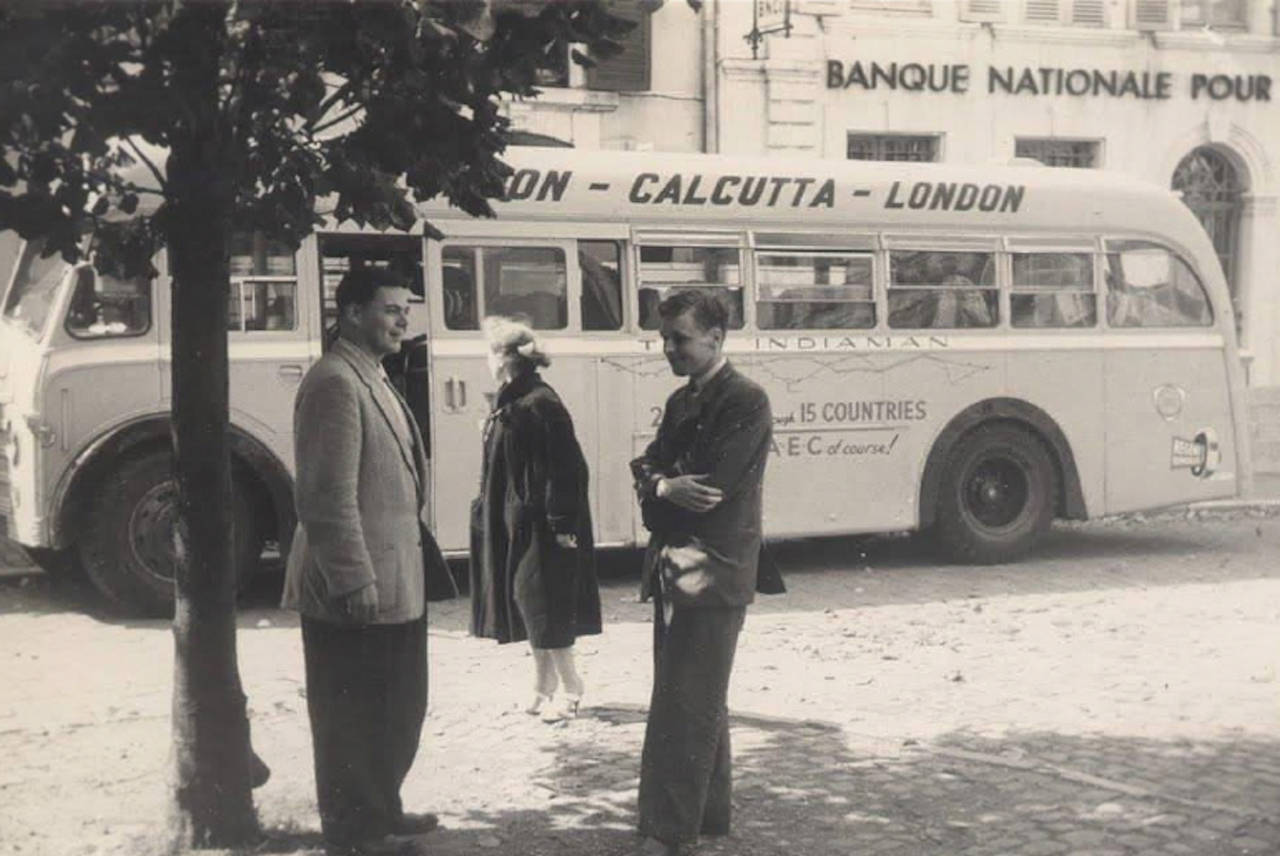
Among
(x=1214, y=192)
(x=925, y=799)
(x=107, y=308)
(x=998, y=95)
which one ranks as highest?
(x=998, y=95)

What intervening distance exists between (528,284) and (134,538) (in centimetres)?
300

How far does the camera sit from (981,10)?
807 inches

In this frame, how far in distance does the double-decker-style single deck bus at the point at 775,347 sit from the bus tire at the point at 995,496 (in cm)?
2

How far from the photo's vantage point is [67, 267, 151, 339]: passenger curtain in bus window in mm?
9586

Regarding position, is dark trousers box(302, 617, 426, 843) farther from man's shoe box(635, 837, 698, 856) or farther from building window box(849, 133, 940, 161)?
building window box(849, 133, 940, 161)

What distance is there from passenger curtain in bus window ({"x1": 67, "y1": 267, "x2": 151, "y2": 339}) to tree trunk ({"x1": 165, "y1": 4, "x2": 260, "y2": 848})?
480cm

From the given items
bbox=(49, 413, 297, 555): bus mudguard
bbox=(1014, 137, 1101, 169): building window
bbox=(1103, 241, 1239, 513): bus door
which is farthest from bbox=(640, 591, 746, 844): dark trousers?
bbox=(1014, 137, 1101, 169): building window

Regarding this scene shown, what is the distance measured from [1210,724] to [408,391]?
18.7 ft

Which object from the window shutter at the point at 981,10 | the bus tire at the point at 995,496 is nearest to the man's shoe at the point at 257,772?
the bus tire at the point at 995,496

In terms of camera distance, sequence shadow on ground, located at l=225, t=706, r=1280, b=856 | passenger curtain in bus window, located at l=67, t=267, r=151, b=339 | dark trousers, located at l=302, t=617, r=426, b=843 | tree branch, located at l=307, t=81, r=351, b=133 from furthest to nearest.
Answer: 1. passenger curtain in bus window, located at l=67, t=267, r=151, b=339
2. shadow on ground, located at l=225, t=706, r=1280, b=856
3. dark trousers, located at l=302, t=617, r=426, b=843
4. tree branch, located at l=307, t=81, r=351, b=133

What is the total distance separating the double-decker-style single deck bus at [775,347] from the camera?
31.5 ft

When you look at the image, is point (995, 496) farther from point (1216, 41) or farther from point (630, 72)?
point (1216, 41)

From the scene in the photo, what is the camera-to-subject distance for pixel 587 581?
23.2 feet

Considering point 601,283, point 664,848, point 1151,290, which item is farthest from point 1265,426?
point 664,848
